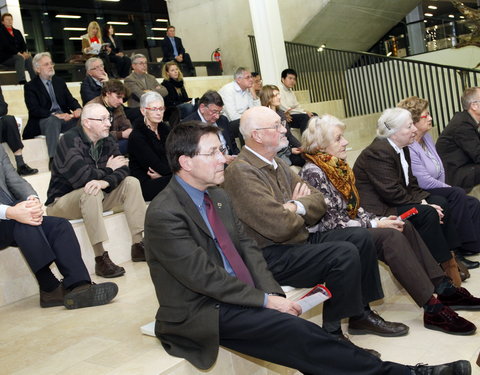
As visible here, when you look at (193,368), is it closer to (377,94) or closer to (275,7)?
(275,7)

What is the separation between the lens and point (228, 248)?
2.31 metres

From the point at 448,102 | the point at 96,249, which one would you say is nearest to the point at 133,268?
the point at 96,249

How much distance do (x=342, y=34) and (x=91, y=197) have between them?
6.63 m

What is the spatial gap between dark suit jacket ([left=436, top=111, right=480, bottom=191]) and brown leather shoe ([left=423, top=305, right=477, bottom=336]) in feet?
7.28

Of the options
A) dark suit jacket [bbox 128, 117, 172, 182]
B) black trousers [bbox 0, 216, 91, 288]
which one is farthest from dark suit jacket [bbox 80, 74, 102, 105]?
black trousers [bbox 0, 216, 91, 288]

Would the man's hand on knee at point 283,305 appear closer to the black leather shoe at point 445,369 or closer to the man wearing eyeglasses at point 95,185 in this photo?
the black leather shoe at point 445,369

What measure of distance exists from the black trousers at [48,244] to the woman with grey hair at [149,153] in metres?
1.36

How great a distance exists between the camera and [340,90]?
9.17 m

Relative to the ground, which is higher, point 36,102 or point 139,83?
point 139,83

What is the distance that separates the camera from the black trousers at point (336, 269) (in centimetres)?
265

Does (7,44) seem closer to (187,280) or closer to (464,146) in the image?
(464,146)

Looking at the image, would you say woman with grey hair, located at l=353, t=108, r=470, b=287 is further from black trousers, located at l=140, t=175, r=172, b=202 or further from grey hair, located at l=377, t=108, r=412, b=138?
black trousers, located at l=140, t=175, r=172, b=202

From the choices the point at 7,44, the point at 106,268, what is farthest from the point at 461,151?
the point at 7,44

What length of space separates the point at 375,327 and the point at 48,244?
1839mm
